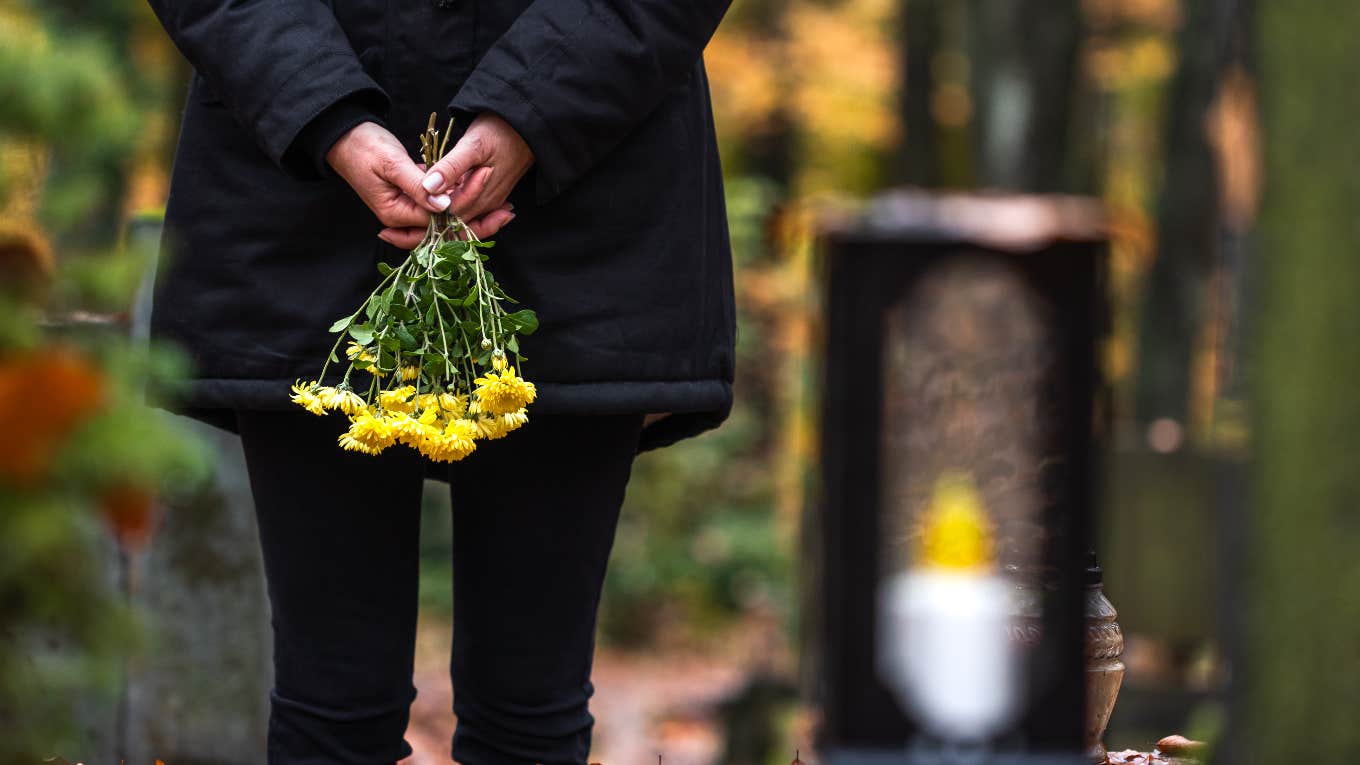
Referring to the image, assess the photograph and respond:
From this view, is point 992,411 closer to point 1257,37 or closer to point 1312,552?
point 1312,552

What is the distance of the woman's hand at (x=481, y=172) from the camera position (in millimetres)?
2096

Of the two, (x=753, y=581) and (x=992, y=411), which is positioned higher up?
(x=992, y=411)

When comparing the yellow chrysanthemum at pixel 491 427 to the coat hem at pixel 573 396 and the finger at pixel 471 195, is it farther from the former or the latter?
the finger at pixel 471 195

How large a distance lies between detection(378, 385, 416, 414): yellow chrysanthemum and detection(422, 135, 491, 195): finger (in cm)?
27

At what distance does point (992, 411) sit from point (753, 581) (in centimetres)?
832

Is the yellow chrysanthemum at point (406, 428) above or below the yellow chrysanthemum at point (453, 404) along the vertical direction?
below

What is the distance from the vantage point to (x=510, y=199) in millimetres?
2246

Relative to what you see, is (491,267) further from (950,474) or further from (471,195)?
(950,474)

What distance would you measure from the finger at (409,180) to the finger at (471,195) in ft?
0.06


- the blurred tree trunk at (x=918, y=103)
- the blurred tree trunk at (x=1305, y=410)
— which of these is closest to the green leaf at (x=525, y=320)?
the blurred tree trunk at (x=1305, y=410)

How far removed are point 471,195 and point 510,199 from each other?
13 centimetres

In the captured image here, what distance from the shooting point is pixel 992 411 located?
212cm

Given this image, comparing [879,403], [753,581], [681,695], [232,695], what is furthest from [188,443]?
[753,581]

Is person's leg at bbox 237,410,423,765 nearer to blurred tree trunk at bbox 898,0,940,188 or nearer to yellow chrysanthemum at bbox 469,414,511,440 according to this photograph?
yellow chrysanthemum at bbox 469,414,511,440
